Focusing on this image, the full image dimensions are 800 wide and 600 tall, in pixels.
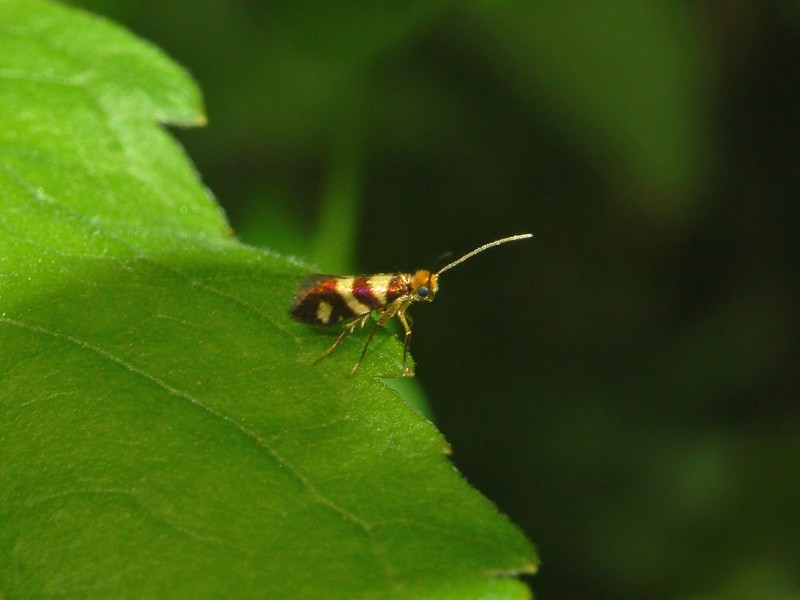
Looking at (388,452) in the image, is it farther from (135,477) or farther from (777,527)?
(777,527)

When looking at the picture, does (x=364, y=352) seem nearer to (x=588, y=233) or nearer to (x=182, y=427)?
(x=182, y=427)

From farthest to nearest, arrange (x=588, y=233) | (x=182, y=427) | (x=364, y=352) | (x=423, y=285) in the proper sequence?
(x=588, y=233)
(x=423, y=285)
(x=364, y=352)
(x=182, y=427)

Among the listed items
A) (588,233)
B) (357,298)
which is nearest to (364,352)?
(357,298)

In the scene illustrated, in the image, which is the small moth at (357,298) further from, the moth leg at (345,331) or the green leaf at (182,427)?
the green leaf at (182,427)

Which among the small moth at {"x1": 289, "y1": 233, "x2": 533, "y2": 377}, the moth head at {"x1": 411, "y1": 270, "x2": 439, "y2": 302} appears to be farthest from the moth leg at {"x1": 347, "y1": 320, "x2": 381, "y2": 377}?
the moth head at {"x1": 411, "y1": 270, "x2": 439, "y2": 302}

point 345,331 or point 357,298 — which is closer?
point 345,331

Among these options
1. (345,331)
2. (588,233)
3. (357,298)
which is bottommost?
(588,233)

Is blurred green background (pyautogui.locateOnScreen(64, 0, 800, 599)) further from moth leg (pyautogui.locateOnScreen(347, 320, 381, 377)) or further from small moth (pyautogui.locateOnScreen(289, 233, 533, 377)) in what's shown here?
moth leg (pyautogui.locateOnScreen(347, 320, 381, 377))
